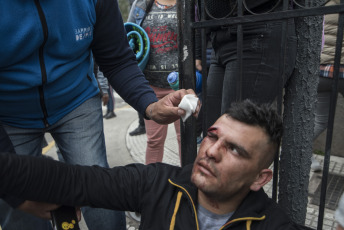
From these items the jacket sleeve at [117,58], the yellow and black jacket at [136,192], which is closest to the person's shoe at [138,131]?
the jacket sleeve at [117,58]

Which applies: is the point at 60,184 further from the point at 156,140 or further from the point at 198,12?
the point at 156,140

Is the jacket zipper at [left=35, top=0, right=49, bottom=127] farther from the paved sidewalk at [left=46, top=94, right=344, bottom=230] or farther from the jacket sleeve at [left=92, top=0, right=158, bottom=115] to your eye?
the paved sidewalk at [left=46, top=94, right=344, bottom=230]

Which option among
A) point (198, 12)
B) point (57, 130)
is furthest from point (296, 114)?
point (57, 130)

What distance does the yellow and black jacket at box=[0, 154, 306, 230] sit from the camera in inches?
45.4

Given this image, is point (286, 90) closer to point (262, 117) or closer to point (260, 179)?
point (262, 117)

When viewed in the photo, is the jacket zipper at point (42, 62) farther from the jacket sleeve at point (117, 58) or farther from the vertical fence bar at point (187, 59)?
the vertical fence bar at point (187, 59)

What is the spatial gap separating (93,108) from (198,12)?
0.80m

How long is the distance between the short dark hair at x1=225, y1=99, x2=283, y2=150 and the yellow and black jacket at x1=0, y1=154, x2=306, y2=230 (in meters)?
0.29

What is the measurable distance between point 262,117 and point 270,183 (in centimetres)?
202

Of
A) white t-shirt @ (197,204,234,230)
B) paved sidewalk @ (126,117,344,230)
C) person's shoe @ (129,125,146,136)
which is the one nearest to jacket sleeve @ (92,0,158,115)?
white t-shirt @ (197,204,234,230)

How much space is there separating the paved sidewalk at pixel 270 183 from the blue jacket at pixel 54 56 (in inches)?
70.6

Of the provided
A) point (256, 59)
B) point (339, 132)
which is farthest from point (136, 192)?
point (339, 132)

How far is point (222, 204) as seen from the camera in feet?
4.44

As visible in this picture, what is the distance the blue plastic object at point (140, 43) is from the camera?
258 cm
